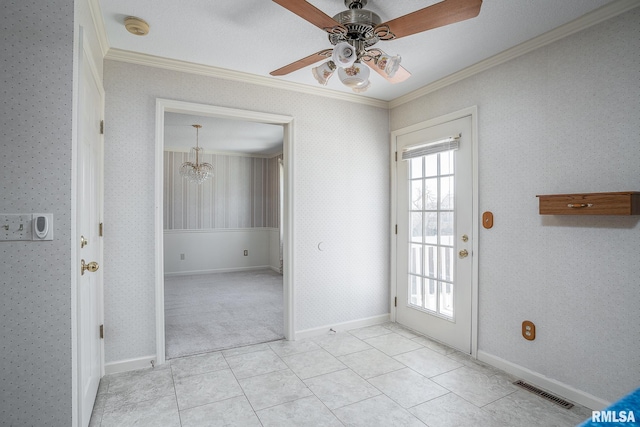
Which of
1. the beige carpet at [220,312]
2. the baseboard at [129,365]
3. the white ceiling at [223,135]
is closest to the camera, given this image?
the baseboard at [129,365]

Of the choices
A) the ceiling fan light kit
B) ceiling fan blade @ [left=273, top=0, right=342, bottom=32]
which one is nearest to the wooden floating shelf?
the ceiling fan light kit

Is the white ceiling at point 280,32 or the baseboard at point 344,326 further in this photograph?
the baseboard at point 344,326

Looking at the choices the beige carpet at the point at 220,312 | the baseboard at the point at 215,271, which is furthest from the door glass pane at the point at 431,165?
the baseboard at the point at 215,271

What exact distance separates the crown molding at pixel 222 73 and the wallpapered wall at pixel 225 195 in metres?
3.66

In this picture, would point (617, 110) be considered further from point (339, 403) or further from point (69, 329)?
point (69, 329)

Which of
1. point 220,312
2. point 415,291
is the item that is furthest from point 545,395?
point 220,312

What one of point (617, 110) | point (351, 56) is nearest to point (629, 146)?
point (617, 110)

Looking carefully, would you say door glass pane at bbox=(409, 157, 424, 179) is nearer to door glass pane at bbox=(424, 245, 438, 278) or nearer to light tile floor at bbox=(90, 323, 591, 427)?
A: door glass pane at bbox=(424, 245, 438, 278)

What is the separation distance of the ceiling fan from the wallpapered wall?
5.24m

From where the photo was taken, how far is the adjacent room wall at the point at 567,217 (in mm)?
2039

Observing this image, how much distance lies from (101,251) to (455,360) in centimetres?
300

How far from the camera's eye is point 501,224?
2736 millimetres

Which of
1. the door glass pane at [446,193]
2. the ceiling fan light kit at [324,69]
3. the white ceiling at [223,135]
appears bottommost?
the door glass pane at [446,193]

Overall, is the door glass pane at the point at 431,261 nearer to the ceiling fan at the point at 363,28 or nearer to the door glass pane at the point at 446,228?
the door glass pane at the point at 446,228
